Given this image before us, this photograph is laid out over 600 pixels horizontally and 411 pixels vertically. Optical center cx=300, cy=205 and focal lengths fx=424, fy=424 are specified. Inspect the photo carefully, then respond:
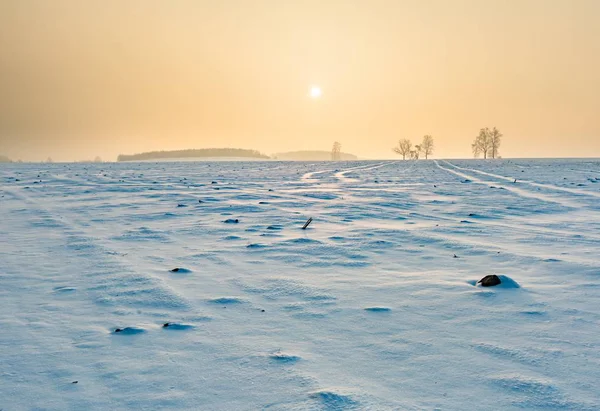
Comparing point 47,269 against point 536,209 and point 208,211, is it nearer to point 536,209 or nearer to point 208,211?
point 208,211

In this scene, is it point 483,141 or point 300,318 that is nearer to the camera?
point 300,318

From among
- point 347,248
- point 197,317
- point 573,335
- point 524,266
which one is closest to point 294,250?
point 347,248

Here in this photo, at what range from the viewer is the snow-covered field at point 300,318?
210 centimetres

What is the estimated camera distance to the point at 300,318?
301 centimetres

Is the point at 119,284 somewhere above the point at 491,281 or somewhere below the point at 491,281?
below

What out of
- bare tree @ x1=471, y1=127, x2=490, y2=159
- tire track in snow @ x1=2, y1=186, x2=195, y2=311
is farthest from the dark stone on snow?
bare tree @ x1=471, y1=127, x2=490, y2=159

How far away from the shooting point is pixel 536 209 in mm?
8414

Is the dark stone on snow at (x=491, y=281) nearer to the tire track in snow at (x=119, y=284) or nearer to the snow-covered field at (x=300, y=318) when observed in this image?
the snow-covered field at (x=300, y=318)

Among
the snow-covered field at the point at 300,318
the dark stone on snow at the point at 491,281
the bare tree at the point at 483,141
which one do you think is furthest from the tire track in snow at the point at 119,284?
the bare tree at the point at 483,141

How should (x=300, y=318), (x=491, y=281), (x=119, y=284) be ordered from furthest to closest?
(x=119, y=284) < (x=491, y=281) < (x=300, y=318)

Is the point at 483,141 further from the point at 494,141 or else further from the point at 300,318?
the point at 300,318

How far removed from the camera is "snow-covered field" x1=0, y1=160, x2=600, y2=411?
82.7 inches

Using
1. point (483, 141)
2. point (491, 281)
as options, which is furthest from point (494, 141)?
point (491, 281)

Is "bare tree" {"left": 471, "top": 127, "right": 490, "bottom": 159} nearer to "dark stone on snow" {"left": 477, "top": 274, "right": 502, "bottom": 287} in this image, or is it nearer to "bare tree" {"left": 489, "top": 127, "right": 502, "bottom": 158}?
"bare tree" {"left": 489, "top": 127, "right": 502, "bottom": 158}
